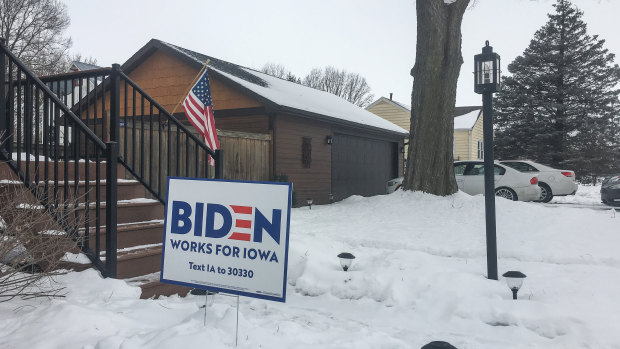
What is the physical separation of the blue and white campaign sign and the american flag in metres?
4.46

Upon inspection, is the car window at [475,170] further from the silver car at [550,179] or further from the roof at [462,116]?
the roof at [462,116]

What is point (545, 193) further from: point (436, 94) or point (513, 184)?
point (436, 94)

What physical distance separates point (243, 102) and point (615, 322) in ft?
32.2

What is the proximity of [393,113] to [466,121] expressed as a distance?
16.5ft

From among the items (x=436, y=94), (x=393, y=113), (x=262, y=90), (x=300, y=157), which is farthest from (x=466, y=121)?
(x=436, y=94)

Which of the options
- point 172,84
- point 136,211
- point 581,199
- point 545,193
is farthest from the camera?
point 581,199

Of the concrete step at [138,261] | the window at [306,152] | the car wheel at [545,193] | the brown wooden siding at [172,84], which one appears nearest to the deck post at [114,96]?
the concrete step at [138,261]

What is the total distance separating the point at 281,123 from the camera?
11438mm

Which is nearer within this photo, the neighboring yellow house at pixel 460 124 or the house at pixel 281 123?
the house at pixel 281 123

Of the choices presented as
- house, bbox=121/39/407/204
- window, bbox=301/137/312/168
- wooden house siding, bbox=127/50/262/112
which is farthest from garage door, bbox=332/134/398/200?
wooden house siding, bbox=127/50/262/112

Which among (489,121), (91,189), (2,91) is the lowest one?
(91,189)

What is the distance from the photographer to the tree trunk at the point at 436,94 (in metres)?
9.33

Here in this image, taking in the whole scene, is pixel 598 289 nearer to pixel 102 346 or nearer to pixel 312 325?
pixel 312 325

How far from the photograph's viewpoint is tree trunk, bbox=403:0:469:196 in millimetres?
9328
